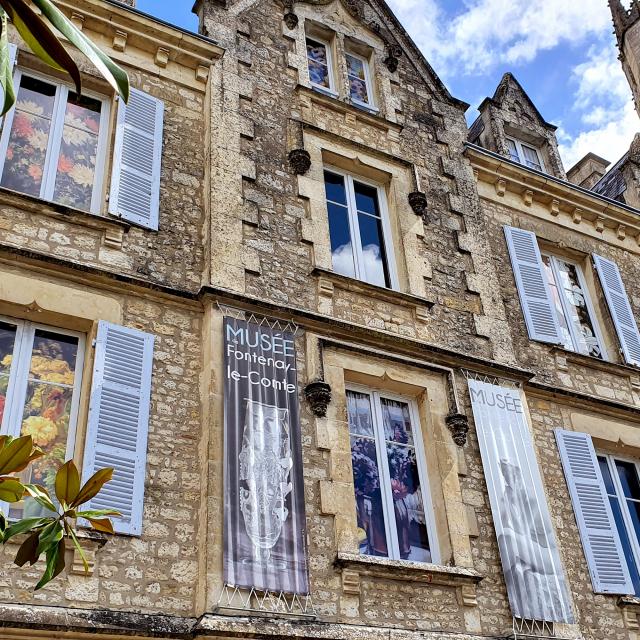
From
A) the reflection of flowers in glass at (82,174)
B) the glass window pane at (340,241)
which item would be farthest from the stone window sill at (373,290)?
the reflection of flowers in glass at (82,174)

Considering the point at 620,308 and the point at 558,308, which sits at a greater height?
the point at 620,308

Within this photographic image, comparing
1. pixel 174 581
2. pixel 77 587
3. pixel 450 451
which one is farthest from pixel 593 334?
pixel 77 587

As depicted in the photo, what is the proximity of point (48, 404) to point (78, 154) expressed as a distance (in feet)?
8.24

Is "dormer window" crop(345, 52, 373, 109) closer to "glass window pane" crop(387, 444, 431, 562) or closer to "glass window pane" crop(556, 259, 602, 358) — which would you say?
"glass window pane" crop(556, 259, 602, 358)

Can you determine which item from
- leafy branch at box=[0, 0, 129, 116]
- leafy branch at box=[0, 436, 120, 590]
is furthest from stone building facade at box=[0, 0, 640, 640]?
leafy branch at box=[0, 0, 129, 116]

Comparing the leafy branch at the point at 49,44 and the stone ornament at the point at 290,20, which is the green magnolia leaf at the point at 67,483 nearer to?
the leafy branch at the point at 49,44

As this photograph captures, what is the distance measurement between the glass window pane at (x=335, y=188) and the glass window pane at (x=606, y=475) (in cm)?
381

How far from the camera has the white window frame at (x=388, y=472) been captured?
6.49 meters

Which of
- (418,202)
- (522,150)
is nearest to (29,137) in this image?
(418,202)

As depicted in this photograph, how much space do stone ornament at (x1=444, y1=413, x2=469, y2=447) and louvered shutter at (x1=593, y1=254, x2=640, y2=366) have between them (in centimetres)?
315

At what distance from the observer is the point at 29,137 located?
6949 mm

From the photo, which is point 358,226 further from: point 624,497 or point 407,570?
point 624,497

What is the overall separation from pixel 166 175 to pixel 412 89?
4013mm

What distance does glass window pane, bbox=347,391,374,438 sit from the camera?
6887mm
